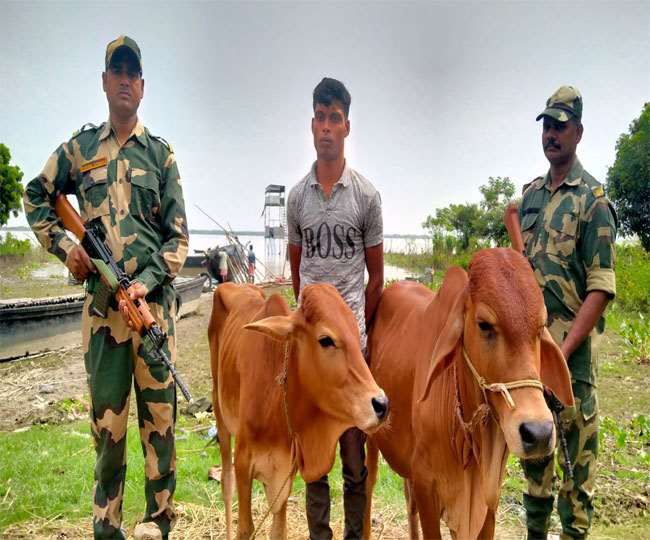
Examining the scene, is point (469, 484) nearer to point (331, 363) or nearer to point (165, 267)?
point (331, 363)

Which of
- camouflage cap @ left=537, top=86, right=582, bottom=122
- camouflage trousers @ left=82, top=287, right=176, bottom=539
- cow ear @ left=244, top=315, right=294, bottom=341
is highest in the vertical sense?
camouflage cap @ left=537, top=86, right=582, bottom=122

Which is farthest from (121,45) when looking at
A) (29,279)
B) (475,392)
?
(29,279)

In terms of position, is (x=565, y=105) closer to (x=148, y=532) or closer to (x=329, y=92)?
(x=329, y=92)

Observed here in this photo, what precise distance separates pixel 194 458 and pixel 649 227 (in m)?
19.7

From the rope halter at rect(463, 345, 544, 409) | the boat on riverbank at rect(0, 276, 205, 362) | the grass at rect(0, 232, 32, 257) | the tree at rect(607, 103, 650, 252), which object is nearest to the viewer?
the rope halter at rect(463, 345, 544, 409)

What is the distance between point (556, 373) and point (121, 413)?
2307 millimetres

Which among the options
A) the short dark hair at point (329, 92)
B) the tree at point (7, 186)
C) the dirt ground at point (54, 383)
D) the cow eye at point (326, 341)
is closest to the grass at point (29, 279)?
the tree at point (7, 186)

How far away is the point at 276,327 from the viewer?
2.80 meters

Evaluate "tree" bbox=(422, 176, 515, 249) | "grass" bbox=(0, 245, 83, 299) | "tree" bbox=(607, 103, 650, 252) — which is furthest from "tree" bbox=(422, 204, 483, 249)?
"grass" bbox=(0, 245, 83, 299)

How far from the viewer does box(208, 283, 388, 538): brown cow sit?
103 inches

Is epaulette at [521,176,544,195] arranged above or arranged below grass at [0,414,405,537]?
above

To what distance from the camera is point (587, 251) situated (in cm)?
296

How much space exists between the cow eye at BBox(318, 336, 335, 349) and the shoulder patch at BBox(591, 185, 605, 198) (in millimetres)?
1719

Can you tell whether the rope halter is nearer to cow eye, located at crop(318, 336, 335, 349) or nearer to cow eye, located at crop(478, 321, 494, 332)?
cow eye, located at crop(478, 321, 494, 332)
